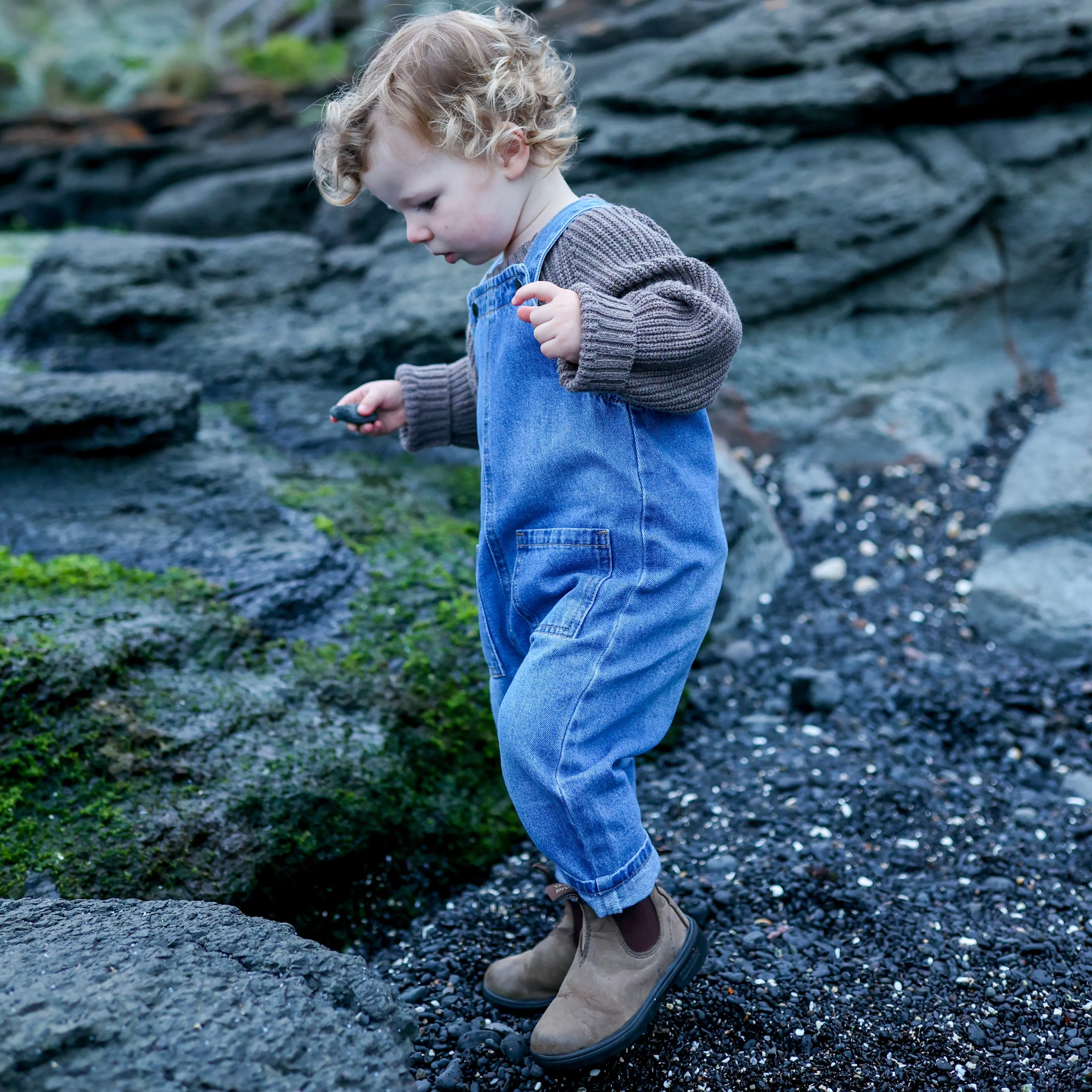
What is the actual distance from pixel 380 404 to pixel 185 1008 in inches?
55.9

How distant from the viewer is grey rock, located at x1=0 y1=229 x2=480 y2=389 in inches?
167

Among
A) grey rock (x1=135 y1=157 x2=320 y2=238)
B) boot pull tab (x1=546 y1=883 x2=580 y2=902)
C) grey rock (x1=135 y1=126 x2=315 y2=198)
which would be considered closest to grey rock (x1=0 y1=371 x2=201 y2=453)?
boot pull tab (x1=546 y1=883 x2=580 y2=902)

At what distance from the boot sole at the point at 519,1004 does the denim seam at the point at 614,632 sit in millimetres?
564

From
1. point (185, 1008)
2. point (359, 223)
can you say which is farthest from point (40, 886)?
point (359, 223)

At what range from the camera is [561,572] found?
6.48 ft

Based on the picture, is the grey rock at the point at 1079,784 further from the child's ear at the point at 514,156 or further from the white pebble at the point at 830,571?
the child's ear at the point at 514,156

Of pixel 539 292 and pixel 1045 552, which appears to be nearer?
pixel 539 292

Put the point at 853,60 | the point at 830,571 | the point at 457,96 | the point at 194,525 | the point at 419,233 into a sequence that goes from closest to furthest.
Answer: the point at 457,96 → the point at 419,233 → the point at 194,525 → the point at 830,571 → the point at 853,60

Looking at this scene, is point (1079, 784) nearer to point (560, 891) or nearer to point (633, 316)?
point (560, 891)

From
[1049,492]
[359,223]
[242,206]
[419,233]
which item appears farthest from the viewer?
[242,206]

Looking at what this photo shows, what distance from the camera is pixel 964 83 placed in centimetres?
509

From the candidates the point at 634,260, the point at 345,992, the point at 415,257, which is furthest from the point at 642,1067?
the point at 415,257

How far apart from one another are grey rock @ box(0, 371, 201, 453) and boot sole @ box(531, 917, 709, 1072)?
2.47 metres

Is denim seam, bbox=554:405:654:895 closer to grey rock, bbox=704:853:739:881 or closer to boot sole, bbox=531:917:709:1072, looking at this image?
boot sole, bbox=531:917:709:1072
